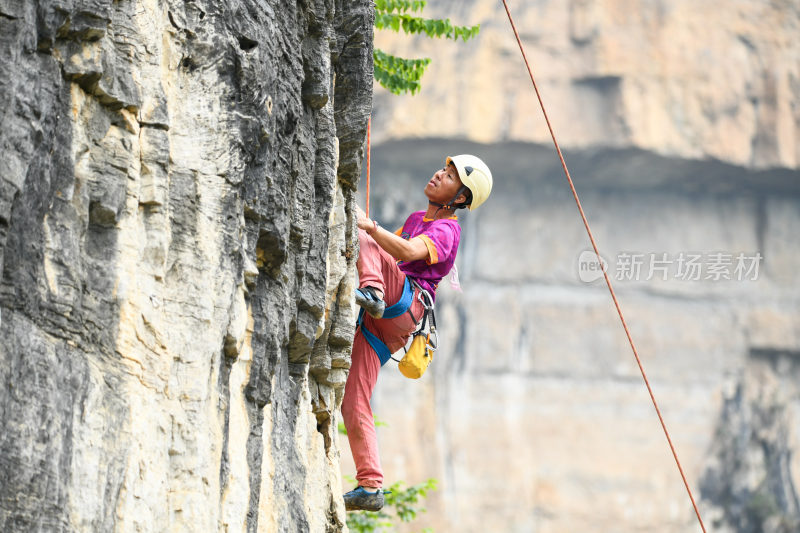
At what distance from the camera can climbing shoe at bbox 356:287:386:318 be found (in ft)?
15.7

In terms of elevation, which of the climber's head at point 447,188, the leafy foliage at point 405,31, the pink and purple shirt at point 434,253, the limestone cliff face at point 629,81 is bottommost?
the pink and purple shirt at point 434,253

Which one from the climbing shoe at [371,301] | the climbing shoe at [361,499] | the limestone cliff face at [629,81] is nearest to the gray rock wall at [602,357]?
the limestone cliff face at [629,81]

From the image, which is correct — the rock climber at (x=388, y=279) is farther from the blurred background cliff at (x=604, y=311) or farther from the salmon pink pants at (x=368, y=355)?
the blurred background cliff at (x=604, y=311)

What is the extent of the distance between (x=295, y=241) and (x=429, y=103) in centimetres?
1924

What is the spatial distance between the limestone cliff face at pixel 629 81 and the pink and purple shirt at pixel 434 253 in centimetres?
1782

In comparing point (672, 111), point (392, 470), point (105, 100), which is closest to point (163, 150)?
point (105, 100)

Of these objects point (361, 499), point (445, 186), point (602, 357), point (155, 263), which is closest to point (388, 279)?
point (445, 186)

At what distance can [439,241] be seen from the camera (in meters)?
5.13

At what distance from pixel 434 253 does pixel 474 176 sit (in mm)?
508

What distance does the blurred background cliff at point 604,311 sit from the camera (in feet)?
74.3

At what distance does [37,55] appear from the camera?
2.67 metres

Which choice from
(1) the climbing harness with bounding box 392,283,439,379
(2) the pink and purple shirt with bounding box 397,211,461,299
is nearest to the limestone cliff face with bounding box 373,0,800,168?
(2) the pink and purple shirt with bounding box 397,211,461,299

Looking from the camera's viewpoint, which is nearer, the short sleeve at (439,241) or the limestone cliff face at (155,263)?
the limestone cliff face at (155,263)

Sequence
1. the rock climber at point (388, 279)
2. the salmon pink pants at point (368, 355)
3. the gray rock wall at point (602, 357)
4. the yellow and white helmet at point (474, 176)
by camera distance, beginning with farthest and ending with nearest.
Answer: the gray rock wall at point (602, 357) < the yellow and white helmet at point (474, 176) < the salmon pink pants at point (368, 355) < the rock climber at point (388, 279)
